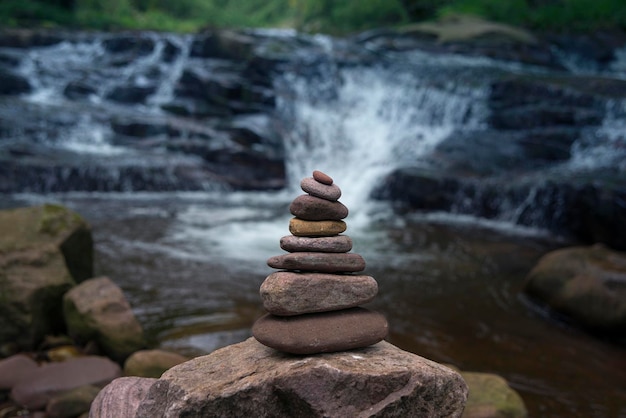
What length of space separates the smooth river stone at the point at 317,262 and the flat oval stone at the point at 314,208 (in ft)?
0.83

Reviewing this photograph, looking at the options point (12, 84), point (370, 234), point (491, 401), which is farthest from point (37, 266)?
point (12, 84)

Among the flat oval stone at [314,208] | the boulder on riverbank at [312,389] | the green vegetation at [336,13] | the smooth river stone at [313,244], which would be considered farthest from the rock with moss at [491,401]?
the green vegetation at [336,13]

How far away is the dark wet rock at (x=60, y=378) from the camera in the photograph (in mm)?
4926

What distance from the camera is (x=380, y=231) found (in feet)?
40.3

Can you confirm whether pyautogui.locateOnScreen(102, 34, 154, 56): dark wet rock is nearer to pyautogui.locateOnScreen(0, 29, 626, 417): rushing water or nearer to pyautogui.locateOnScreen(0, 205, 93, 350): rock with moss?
pyautogui.locateOnScreen(0, 29, 626, 417): rushing water

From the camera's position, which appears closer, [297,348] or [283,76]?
[297,348]

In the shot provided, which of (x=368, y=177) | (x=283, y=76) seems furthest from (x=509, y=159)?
(x=283, y=76)

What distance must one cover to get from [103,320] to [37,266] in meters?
1.13

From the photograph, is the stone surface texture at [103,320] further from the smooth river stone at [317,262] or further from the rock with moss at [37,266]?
the smooth river stone at [317,262]

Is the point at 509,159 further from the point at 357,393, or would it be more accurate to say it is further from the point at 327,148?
the point at 357,393

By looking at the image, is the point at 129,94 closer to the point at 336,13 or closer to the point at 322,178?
the point at 336,13

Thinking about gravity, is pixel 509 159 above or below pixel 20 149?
above

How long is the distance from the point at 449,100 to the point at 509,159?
3679 mm

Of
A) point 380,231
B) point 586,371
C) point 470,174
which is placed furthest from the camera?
point 470,174
